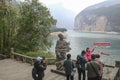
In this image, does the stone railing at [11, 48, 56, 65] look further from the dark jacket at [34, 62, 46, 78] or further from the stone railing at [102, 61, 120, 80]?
the dark jacket at [34, 62, 46, 78]

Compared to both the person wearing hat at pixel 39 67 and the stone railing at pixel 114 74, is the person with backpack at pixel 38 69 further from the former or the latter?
the stone railing at pixel 114 74

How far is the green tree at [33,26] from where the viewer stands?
89.5 feet

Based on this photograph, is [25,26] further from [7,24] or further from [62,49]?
[62,49]

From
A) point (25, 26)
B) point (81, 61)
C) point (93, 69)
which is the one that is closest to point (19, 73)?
point (81, 61)

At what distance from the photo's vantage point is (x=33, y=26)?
27516mm

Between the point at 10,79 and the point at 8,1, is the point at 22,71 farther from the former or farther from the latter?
the point at 8,1

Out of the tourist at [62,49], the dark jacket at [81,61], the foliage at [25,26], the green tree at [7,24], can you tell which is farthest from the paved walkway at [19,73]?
the green tree at [7,24]

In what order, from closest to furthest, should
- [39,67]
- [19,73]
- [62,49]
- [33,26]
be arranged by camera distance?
1. [39,67]
2. [62,49]
3. [19,73]
4. [33,26]

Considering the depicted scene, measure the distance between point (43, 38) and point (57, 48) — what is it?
13.9 meters

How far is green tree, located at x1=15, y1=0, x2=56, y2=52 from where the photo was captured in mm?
27266

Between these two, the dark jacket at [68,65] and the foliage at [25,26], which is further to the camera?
the foliage at [25,26]

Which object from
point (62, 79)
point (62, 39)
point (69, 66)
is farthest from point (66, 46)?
point (69, 66)

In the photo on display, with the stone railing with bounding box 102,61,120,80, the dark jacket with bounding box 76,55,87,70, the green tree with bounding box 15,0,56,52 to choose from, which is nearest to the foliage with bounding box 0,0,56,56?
the green tree with bounding box 15,0,56,52

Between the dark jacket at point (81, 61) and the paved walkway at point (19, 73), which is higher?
the dark jacket at point (81, 61)
